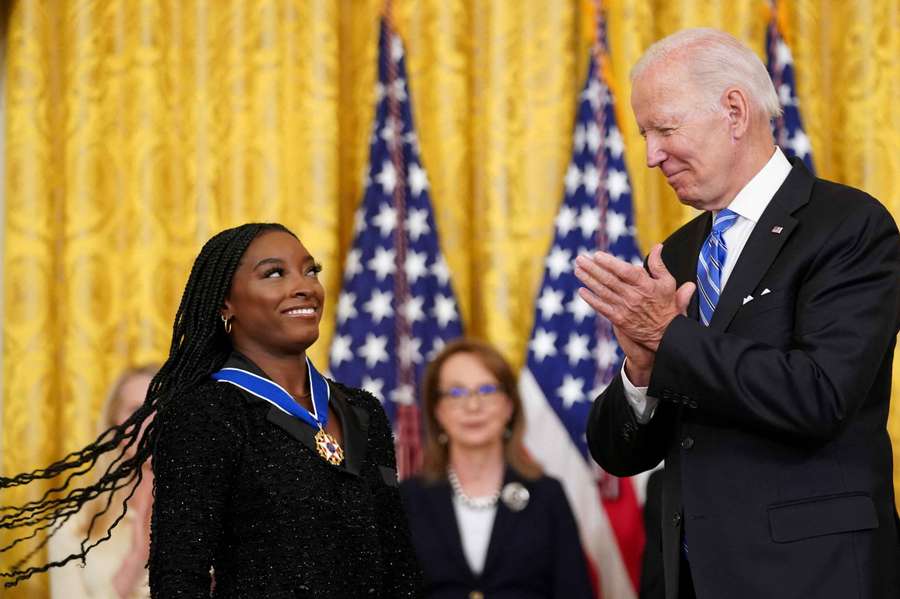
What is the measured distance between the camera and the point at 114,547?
5.32 metres

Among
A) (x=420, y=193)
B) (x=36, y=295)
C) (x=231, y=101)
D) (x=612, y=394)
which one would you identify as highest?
(x=231, y=101)

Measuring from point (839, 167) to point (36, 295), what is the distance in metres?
3.91

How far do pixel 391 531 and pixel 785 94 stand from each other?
A: 12.7ft

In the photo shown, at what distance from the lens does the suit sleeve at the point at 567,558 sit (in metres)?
5.20

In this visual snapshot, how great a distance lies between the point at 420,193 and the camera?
625cm

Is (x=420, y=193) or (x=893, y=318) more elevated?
(x=420, y=193)

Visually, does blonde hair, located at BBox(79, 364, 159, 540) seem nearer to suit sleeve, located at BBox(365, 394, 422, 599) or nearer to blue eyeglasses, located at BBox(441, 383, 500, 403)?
blue eyeglasses, located at BBox(441, 383, 500, 403)

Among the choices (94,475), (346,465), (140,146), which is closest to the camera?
(346,465)

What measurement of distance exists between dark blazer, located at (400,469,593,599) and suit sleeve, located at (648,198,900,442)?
8.14 ft

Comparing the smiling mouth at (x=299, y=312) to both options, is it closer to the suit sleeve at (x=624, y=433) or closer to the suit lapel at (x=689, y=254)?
the suit sleeve at (x=624, y=433)

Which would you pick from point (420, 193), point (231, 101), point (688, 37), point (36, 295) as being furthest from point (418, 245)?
point (688, 37)

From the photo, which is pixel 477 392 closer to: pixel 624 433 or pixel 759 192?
pixel 624 433

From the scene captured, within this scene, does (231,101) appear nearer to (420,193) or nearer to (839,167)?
(420,193)

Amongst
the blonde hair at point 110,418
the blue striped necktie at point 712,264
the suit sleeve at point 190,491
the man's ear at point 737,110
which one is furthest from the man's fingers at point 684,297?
the blonde hair at point 110,418
